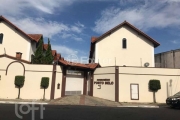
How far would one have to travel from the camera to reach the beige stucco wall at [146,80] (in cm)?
1977

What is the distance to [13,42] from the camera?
25328 millimetres

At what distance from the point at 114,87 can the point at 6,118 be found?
42.8ft

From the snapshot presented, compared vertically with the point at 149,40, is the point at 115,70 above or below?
below

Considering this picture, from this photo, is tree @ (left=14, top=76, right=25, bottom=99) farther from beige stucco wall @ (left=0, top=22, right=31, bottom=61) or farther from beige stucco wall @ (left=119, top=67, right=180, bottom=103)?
beige stucco wall @ (left=119, top=67, right=180, bottom=103)


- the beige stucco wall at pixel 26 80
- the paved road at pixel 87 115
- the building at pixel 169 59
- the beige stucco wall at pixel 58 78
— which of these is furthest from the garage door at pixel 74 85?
the building at pixel 169 59

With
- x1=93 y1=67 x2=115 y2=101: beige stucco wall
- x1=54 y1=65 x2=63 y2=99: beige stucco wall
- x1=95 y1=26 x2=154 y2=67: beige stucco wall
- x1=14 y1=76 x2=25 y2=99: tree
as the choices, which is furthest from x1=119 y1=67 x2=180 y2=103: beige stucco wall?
x1=14 y1=76 x2=25 y2=99: tree

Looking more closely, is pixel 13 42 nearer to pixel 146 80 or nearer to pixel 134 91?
pixel 134 91

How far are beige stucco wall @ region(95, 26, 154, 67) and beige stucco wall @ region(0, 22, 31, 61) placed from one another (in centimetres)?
974

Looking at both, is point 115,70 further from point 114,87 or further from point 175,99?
point 175,99

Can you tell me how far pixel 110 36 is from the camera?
25.1 m

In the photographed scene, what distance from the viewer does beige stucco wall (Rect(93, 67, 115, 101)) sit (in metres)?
20.1

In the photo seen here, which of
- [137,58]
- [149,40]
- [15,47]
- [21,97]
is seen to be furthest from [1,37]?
[149,40]

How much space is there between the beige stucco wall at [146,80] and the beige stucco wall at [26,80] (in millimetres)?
7587

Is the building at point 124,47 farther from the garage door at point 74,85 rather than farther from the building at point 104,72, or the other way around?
the garage door at point 74,85
